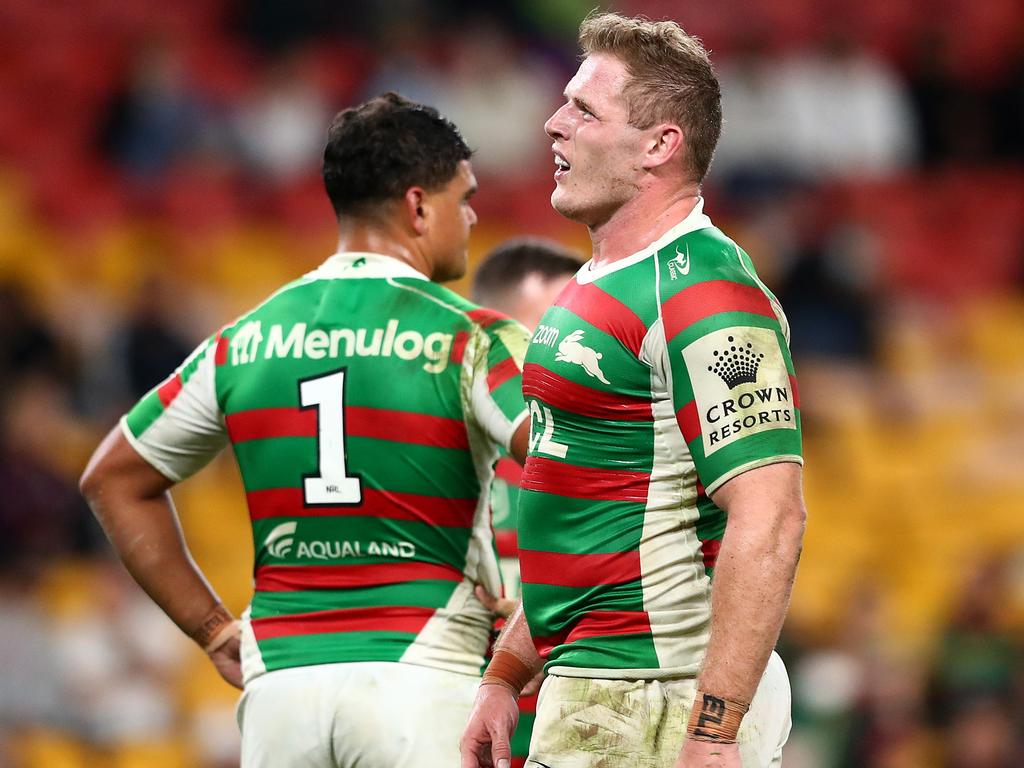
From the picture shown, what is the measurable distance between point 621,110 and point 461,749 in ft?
4.64

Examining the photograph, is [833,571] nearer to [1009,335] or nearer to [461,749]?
[1009,335]

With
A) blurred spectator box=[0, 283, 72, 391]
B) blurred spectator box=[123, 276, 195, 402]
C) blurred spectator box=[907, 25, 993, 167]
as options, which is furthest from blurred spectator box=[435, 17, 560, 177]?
blurred spectator box=[0, 283, 72, 391]

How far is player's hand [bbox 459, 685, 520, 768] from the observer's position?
351 cm

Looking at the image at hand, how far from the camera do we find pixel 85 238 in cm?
1074

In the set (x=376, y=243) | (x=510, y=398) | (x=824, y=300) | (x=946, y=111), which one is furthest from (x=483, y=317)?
(x=946, y=111)

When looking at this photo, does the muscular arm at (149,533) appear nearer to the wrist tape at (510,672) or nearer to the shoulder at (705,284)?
the wrist tape at (510,672)

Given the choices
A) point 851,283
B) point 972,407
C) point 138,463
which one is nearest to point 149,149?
point 851,283

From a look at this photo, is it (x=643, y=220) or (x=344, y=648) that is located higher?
(x=643, y=220)

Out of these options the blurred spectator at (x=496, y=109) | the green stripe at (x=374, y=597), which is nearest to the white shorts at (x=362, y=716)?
the green stripe at (x=374, y=597)

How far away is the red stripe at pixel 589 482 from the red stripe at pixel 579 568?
0.12 metres

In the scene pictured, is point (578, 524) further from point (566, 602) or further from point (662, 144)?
point (662, 144)

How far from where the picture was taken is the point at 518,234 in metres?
11.6

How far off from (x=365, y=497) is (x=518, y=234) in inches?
306

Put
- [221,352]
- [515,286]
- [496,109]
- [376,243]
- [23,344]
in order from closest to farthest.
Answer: [221,352] → [376,243] → [515,286] → [23,344] → [496,109]
